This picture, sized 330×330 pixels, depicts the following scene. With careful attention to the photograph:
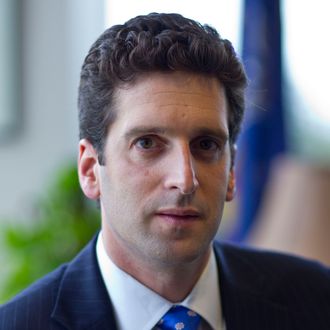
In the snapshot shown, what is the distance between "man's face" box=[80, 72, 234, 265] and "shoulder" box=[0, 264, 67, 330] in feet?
0.73

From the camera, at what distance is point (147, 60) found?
151 centimetres

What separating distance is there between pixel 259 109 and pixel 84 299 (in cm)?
191

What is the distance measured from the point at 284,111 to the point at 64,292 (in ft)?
6.70

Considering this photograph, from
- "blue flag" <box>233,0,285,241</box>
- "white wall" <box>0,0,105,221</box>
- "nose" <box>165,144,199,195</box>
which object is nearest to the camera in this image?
"nose" <box>165,144,199,195</box>

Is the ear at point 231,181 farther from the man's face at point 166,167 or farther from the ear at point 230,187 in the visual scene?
the man's face at point 166,167

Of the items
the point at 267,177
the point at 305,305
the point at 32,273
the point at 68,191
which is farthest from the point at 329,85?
the point at 305,305

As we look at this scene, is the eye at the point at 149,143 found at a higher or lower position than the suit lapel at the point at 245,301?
higher

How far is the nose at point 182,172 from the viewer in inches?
57.1

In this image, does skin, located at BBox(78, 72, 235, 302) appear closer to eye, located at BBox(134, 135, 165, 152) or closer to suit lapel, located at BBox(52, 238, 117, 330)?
eye, located at BBox(134, 135, 165, 152)

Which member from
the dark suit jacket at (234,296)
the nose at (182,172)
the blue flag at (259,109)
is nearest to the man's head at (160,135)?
the nose at (182,172)

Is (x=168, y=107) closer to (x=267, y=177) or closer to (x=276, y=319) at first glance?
(x=276, y=319)

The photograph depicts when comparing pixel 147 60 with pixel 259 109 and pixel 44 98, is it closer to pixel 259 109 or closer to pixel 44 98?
pixel 259 109

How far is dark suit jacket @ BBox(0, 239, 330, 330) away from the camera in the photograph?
5.22ft

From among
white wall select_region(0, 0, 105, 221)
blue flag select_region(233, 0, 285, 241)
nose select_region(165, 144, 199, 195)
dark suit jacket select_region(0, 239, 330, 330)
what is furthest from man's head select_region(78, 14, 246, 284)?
white wall select_region(0, 0, 105, 221)
